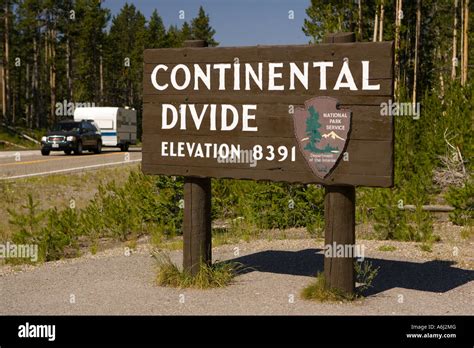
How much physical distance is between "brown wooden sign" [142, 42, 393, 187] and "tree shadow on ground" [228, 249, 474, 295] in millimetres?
1693

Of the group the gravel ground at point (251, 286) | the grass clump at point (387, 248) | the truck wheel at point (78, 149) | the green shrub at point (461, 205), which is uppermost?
the truck wheel at point (78, 149)

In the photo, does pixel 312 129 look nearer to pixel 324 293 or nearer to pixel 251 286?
pixel 324 293

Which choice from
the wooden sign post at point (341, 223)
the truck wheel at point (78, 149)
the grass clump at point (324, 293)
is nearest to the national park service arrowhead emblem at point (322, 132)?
the wooden sign post at point (341, 223)

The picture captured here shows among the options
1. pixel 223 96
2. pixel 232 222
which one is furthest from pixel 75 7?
pixel 223 96

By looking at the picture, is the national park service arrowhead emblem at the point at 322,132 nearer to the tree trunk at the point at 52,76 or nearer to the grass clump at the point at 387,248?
the grass clump at the point at 387,248

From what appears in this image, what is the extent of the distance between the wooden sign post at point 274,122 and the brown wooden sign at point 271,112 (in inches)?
0.4

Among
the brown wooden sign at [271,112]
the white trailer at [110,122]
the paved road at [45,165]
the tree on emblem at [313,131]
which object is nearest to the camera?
the brown wooden sign at [271,112]

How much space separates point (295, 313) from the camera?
684 cm

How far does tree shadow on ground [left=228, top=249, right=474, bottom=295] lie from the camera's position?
26.9 ft

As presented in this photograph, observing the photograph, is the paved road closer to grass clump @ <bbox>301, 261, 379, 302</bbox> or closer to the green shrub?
the green shrub

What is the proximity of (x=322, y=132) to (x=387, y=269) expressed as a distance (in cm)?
274

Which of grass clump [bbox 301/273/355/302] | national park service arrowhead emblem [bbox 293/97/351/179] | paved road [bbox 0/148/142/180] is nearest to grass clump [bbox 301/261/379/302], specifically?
grass clump [bbox 301/273/355/302]

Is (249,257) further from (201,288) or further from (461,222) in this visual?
(461,222)

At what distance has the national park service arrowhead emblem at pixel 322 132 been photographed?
7176 mm
